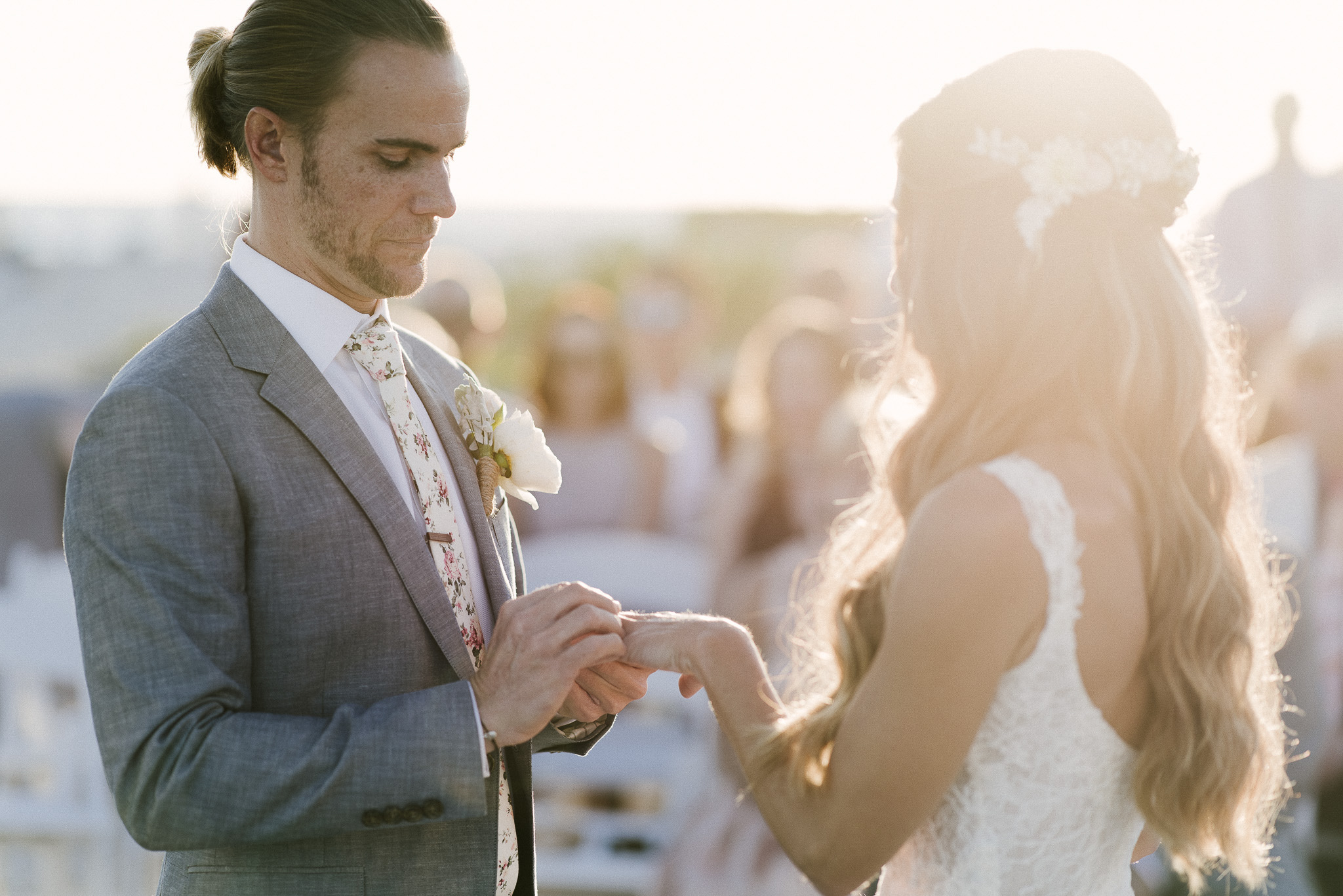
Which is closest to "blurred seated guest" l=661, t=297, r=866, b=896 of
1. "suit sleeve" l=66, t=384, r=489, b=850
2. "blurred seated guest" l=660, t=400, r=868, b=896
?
"blurred seated guest" l=660, t=400, r=868, b=896

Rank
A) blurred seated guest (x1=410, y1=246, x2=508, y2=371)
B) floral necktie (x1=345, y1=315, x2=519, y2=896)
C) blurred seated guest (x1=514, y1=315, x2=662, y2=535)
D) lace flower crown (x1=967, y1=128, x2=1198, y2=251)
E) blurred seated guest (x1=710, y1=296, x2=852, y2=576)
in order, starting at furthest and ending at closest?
blurred seated guest (x1=410, y1=246, x2=508, y2=371), blurred seated guest (x1=514, y1=315, x2=662, y2=535), blurred seated guest (x1=710, y1=296, x2=852, y2=576), floral necktie (x1=345, y1=315, x2=519, y2=896), lace flower crown (x1=967, y1=128, x2=1198, y2=251)

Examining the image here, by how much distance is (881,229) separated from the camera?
2453mm

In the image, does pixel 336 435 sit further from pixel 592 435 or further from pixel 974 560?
pixel 592 435

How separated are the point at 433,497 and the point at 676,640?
0.47 metres

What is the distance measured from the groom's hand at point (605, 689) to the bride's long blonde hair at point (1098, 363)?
261 millimetres

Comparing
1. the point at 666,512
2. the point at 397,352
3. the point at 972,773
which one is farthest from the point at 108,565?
the point at 666,512

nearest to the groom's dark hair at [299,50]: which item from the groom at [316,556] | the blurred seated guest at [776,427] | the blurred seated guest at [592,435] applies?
the groom at [316,556]

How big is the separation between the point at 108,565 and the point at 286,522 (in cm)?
24

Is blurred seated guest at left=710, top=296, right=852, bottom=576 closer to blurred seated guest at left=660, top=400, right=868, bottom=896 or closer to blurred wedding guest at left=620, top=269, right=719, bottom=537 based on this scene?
blurred seated guest at left=660, top=400, right=868, bottom=896

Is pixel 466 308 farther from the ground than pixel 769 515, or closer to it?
farther from the ground

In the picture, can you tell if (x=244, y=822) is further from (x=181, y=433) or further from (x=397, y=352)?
(x=397, y=352)

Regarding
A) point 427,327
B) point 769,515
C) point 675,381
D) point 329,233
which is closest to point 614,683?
point 329,233

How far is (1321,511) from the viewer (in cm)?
460

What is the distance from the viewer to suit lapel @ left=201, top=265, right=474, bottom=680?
1749 millimetres
